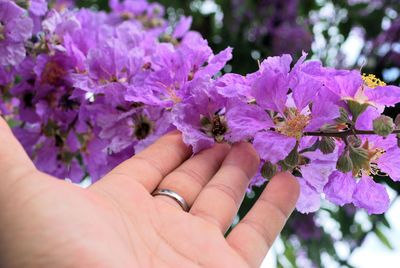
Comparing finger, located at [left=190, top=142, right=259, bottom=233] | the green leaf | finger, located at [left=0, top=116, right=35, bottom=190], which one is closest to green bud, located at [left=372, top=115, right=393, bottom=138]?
finger, located at [left=190, top=142, right=259, bottom=233]

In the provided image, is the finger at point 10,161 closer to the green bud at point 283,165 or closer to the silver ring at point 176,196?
the silver ring at point 176,196

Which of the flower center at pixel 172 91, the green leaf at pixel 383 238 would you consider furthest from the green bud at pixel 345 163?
the green leaf at pixel 383 238

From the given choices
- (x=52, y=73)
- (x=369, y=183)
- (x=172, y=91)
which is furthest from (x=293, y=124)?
(x=52, y=73)

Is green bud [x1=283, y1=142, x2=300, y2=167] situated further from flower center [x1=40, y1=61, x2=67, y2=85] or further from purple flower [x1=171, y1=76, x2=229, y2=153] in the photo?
flower center [x1=40, y1=61, x2=67, y2=85]

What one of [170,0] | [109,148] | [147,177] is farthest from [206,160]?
[170,0]

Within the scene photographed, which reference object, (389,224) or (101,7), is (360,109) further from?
(101,7)

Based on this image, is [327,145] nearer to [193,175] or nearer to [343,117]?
[343,117]
